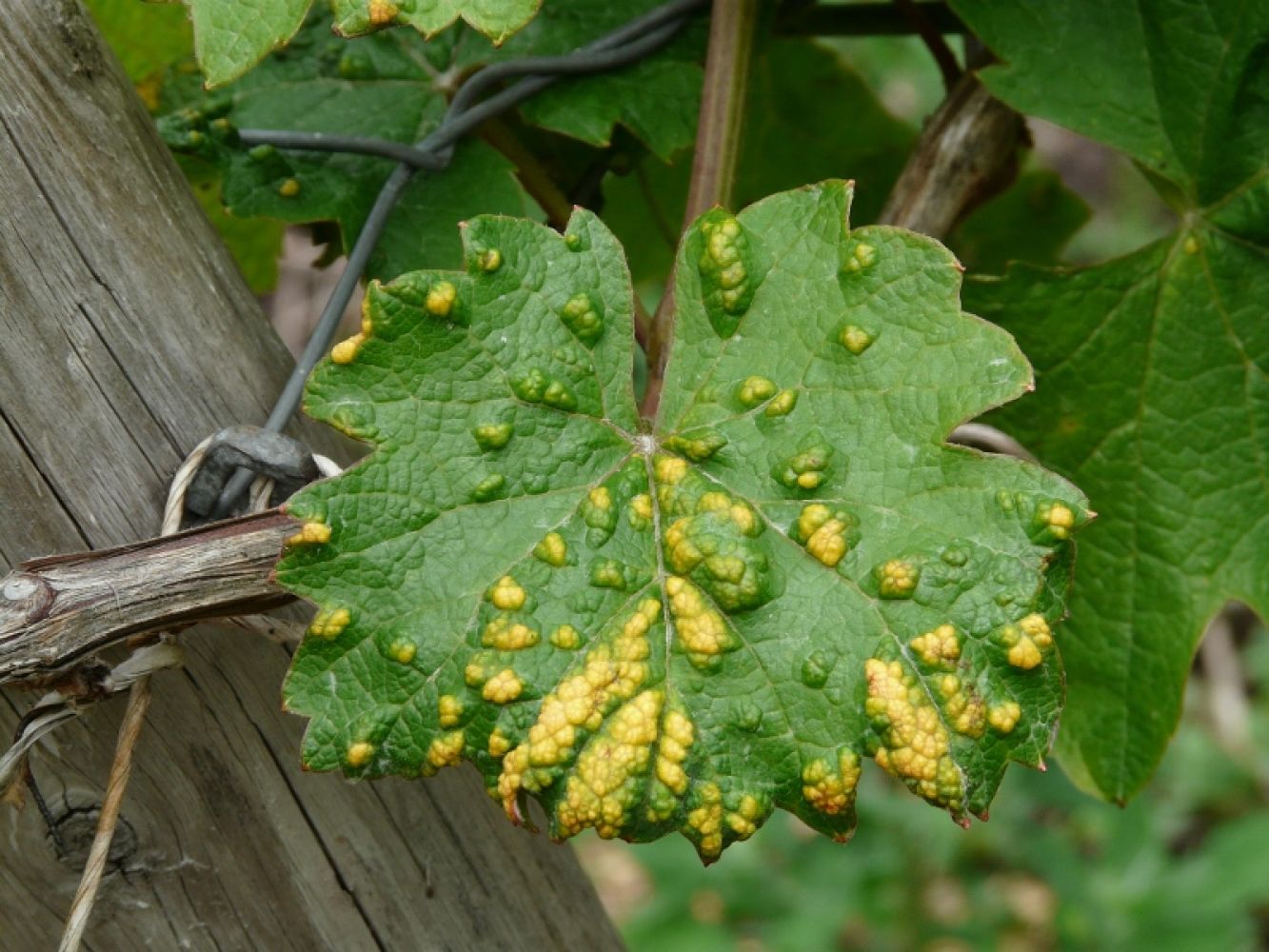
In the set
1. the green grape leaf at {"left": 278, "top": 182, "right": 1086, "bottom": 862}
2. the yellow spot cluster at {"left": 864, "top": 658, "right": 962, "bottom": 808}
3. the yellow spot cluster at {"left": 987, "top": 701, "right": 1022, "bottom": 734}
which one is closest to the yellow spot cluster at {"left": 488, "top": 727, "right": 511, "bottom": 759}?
the green grape leaf at {"left": 278, "top": 182, "right": 1086, "bottom": 862}

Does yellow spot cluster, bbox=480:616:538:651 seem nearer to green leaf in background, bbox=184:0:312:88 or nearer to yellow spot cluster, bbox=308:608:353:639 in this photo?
yellow spot cluster, bbox=308:608:353:639

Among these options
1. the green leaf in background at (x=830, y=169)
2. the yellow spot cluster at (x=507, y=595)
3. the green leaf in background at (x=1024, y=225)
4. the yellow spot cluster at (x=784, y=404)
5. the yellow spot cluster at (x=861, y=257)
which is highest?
the yellow spot cluster at (x=861, y=257)

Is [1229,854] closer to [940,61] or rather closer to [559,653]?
[940,61]

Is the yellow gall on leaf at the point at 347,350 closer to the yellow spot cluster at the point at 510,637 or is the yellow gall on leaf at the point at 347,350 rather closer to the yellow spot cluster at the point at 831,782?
the yellow spot cluster at the point at 510,637

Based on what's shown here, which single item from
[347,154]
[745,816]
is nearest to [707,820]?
[745,816]

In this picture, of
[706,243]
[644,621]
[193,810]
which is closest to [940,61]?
[706,243]

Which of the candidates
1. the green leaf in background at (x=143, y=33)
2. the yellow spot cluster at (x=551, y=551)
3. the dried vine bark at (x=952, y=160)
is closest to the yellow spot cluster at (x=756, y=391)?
the yellow spot cluster at (x=551, y=551)

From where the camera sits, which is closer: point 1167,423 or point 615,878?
point 1167,423
